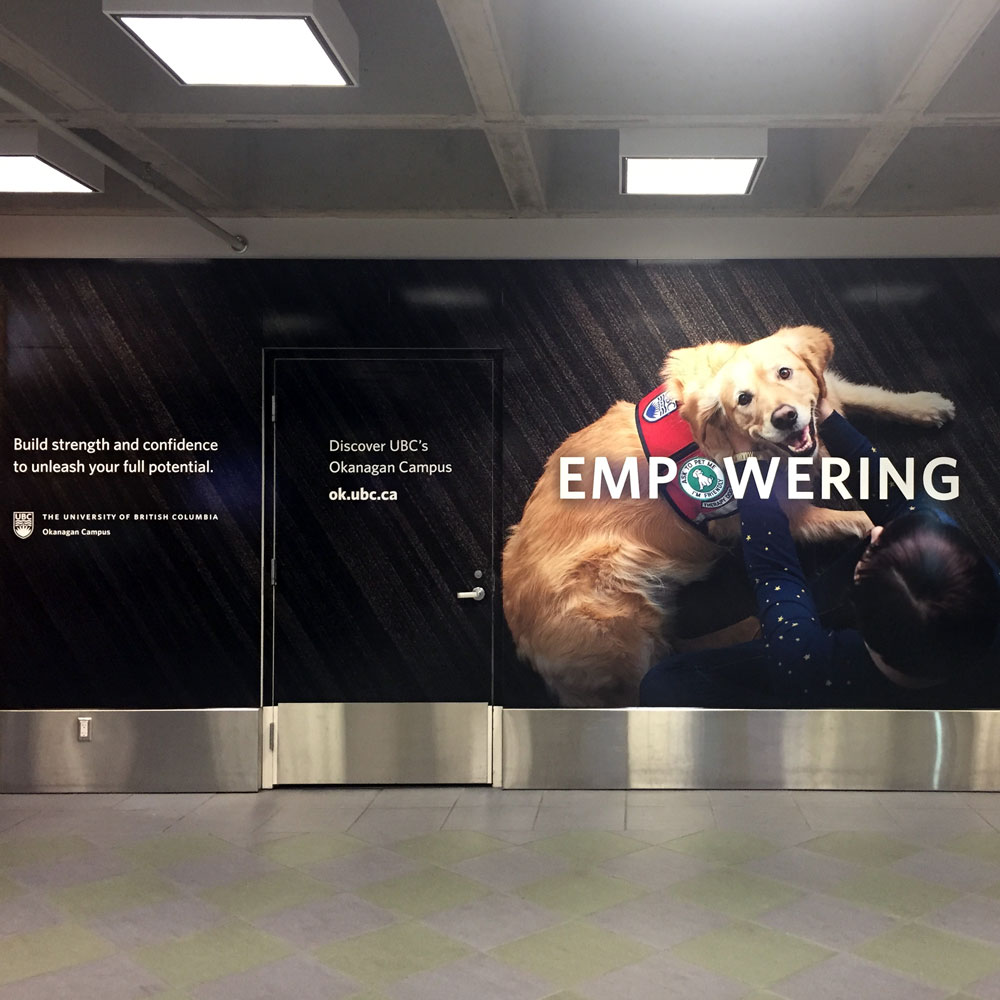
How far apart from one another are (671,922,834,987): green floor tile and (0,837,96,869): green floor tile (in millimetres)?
2601

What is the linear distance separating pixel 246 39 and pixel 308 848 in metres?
3.13

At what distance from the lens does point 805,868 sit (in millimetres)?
4090

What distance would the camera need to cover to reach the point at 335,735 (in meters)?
5.31

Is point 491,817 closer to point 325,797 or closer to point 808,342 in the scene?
point 325,797

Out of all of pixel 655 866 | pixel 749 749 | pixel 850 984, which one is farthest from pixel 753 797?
pixel 850 984

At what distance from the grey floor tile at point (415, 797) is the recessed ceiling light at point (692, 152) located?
3.05 meters

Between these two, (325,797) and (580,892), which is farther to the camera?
(325,797)

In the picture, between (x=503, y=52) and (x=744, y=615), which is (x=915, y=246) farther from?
(x=503, y=52)

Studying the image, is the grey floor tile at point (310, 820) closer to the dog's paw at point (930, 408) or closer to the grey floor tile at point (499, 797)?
the grey floor tile at point (499, 797)

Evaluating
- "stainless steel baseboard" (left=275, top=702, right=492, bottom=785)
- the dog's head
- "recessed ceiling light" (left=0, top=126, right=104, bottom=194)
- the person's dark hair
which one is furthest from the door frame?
the person's dark hair

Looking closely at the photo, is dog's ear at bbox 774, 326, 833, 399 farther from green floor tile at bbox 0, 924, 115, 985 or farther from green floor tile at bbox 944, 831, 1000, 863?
green floor tile at bbox 0, 924, 115, 985

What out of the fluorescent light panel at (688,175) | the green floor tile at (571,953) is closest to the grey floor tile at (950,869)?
the green floor tile at (571,953)

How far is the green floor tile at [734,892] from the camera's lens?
3685 mm

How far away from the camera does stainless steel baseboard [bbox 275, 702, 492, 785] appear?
17.4ft
